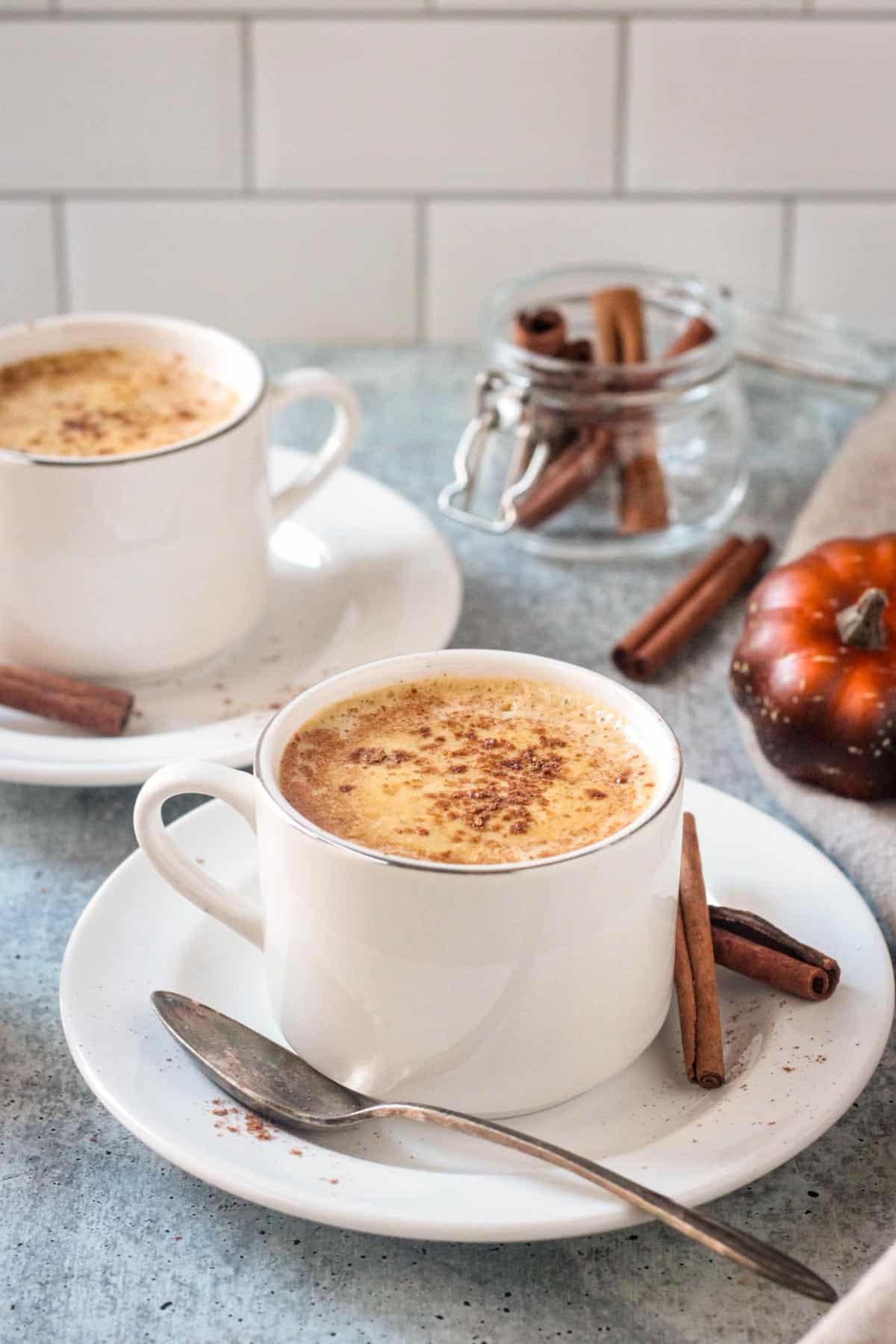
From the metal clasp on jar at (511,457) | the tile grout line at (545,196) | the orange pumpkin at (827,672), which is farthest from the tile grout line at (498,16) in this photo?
the orange pumpkin at (827,672)

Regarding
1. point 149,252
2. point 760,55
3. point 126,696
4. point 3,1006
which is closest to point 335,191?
point 149,252

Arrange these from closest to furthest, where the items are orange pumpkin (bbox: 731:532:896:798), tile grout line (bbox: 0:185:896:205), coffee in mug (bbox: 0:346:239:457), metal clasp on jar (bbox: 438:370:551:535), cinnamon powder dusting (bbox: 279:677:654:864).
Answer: cinnamon powder dusting (bbox: 279:677:654:864)
orange pumpkin (bbox: 731:532:896:798)
coffee in mug (bbox: 0:346:239:457)
metal clasp on jar (bbox: 438:370:551:535)
tile grout line (bbox: 0:185:896:205)

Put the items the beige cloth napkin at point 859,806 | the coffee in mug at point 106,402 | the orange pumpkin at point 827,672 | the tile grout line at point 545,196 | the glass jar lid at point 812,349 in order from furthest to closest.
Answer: the tile grout line at point 545,196 < the glass jar lid at point 812,349 < the coffee in mug at point 106,402 < the orange pumpkin at point 827,672 < the beige cloth napkin at point 859,806

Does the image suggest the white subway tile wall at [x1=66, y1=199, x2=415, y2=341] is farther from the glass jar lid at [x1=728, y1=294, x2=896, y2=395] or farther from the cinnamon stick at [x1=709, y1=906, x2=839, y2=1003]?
the cinnamon stick at [x1=709, y1=906, x2=839, y2=1003]

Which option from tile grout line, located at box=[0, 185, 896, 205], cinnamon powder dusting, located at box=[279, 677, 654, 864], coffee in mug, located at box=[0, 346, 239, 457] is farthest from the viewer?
tile grout line, located at box=[0, 185, 896, 205]

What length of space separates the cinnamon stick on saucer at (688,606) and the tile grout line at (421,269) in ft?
1.90

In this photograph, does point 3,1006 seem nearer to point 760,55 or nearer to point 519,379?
point 519,379

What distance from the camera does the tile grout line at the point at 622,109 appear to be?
154 cm

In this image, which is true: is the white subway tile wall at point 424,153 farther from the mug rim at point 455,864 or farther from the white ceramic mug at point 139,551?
the mug rim at point 455,864

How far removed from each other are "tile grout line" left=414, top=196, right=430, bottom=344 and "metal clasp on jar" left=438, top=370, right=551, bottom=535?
432 millimetres

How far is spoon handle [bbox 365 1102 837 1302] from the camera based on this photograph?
1.89ft

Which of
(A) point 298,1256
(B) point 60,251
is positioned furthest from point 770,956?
(B) point 60,251

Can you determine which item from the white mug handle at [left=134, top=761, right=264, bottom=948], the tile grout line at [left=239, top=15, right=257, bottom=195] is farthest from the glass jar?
the white mug handle at [left=134, top=761, right=264, bottom=948]

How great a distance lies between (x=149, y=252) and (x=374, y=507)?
1.93 feet
